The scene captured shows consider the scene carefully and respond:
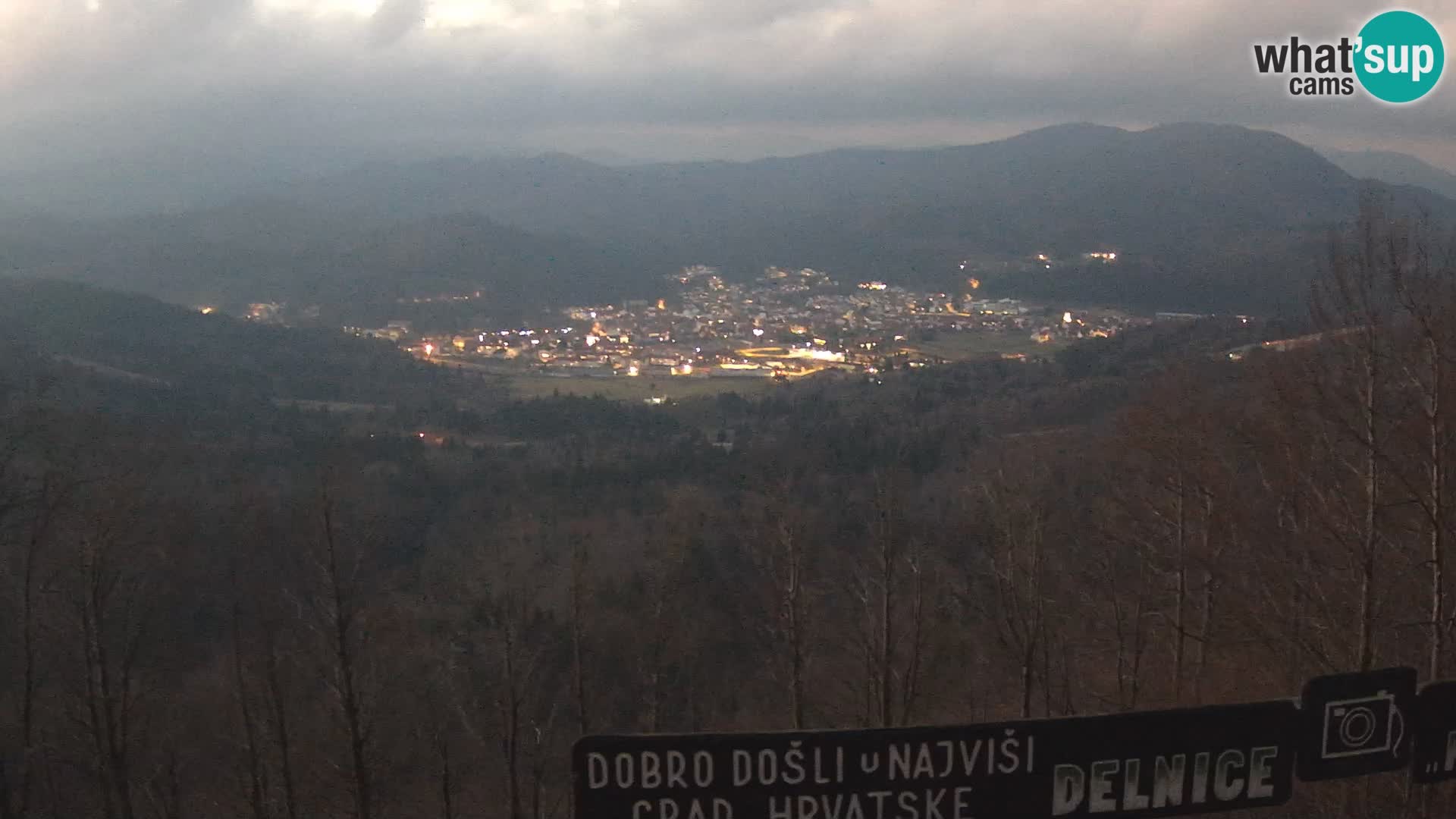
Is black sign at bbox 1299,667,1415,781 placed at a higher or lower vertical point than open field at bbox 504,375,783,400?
higher

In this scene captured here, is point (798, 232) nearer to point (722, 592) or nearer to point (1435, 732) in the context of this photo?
point (722, 592)

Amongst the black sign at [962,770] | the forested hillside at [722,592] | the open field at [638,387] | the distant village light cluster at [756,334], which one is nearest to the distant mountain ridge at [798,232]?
the distant village light cluster at [756,334]

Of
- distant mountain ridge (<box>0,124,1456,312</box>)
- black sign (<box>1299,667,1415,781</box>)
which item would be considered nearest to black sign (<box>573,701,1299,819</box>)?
black sign (<box>1299,667,1415,781</box>)

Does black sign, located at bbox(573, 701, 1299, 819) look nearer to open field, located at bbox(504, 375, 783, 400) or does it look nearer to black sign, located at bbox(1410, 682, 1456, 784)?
black sign, located at bbox(1410, 682, 1456, 784)

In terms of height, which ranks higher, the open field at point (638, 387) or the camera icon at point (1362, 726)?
the camera icon at point (1362, 726)

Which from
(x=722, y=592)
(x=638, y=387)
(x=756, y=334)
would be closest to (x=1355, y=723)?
(x=722, y=592)

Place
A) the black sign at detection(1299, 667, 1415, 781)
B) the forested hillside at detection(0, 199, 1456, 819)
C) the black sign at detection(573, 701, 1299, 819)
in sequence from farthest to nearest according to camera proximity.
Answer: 1. the forested hillside at detection(0, 199, 1456, 819)
2. the black sign at detection(1299, 667, 1415, 781)
3. the black sign at detection(573, 701, 1299, 819)

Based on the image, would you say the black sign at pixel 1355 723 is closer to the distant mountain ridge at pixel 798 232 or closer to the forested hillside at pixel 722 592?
the forested hillside at pixel 722 592
